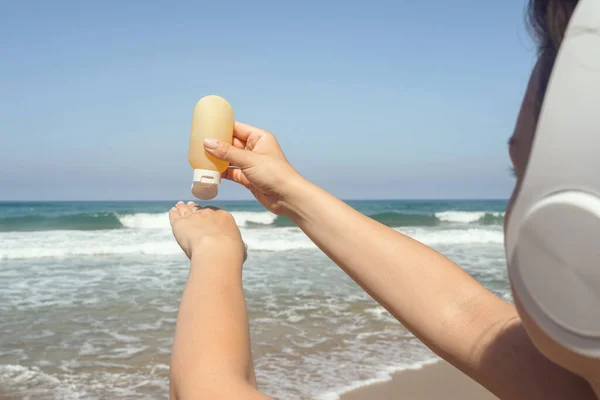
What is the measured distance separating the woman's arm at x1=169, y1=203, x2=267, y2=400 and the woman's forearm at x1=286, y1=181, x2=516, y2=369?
0.98ft

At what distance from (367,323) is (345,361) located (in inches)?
46.1

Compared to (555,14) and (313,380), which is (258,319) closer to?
(313,380)

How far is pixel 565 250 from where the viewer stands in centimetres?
59

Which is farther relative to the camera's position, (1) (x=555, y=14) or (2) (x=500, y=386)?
(2) (x=500, y=386)

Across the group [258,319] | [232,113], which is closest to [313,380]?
[258,319]

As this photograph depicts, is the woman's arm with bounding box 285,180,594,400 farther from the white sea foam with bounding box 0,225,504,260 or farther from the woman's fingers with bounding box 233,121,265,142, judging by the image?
the white sea foam with bounding box 0,225,504,260

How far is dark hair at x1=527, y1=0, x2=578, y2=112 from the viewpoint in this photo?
0.71m

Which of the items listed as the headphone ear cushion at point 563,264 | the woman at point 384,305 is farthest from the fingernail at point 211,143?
the headphone ear cushion at point 563,264

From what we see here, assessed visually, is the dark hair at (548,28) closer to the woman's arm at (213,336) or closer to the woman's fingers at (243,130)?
the woman's arm at (213,336)

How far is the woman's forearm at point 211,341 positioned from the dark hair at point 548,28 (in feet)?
2.65

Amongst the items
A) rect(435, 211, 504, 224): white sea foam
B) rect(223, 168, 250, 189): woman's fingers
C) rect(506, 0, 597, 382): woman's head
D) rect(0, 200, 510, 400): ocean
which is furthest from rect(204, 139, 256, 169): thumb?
rect(435, 211, 504, 224): white sea foam

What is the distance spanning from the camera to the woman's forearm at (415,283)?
132 cm

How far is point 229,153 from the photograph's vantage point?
6.73 feet

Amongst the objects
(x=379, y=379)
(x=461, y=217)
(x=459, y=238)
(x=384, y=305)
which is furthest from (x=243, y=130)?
(x=461, y=217)
